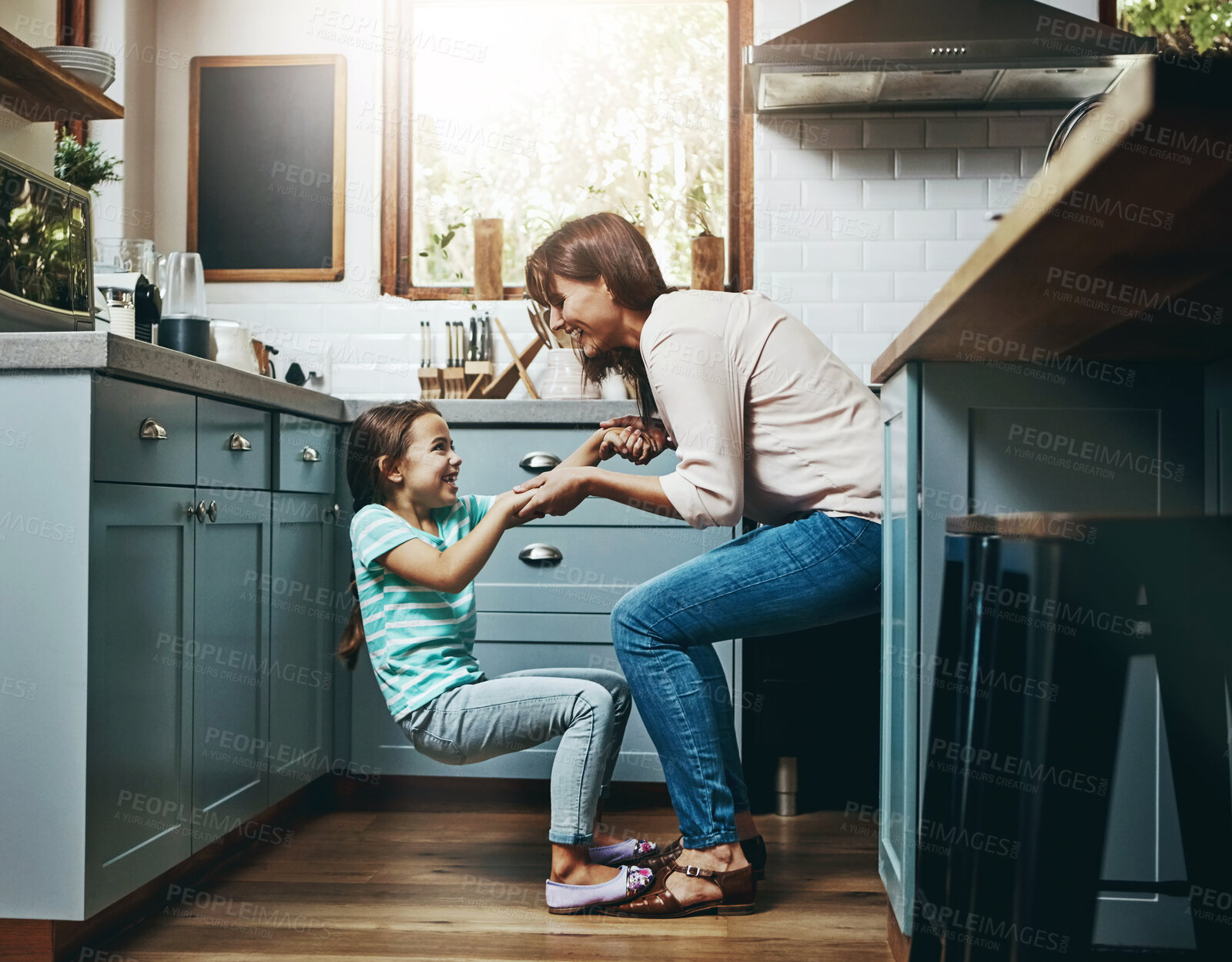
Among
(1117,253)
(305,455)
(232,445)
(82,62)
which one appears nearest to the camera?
(1117,253)

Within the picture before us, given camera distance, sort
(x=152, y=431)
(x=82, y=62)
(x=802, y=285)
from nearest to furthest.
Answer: (x=152, y=431) < (x=82, y=62) < (x=802, y=285)

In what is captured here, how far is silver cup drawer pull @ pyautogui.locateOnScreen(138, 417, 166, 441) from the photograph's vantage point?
1605 mm

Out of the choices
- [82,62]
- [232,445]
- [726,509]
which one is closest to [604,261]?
[726,509]

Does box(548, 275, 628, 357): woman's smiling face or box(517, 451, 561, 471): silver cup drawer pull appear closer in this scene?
box(548, 275, 628, 357): woman's smiling face

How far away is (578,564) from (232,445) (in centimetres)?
82

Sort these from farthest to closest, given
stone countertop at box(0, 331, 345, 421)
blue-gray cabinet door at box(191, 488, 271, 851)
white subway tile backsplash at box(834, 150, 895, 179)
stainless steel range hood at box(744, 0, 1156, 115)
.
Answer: white subway tile backsplash at box(834, 150, 895, 179)
stainless steel range hood at box(744, 0, 1156, 115)
blue-gray cabinet door at box(191, 488, 271, 851)
stone countertop at box(0, 331, 345, 421)

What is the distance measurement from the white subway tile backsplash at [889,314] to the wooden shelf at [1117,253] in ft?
5.03

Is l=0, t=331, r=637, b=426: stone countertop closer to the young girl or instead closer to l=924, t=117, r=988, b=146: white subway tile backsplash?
the young girl

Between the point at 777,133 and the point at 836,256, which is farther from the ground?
the point at 777,133

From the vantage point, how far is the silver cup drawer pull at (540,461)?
95.7 inches

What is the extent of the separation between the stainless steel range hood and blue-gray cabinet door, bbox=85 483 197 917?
1810 mm

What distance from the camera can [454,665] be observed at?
1.91 metres

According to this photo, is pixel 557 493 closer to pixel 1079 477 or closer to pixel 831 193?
Result: pixel 1079 477

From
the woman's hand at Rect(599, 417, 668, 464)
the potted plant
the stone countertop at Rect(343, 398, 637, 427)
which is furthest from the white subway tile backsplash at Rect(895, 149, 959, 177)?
the potted plant
